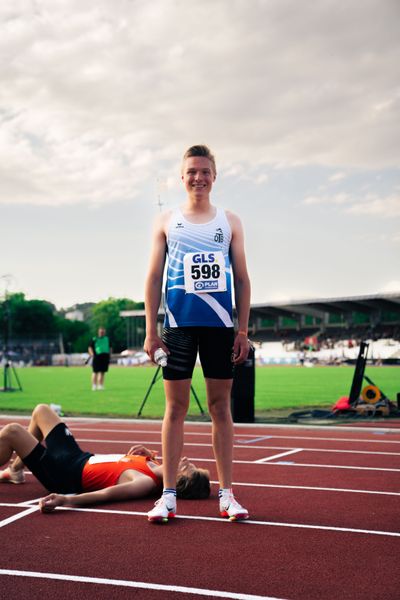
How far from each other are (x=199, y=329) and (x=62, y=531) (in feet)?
4.73

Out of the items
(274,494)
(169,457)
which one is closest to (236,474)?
(274,494)

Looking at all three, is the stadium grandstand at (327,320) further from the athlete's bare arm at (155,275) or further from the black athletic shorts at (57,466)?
the athlete's bare arm at (155,275)

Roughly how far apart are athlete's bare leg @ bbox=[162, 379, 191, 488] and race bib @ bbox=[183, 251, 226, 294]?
0.60 metres

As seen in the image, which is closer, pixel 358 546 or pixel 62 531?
pixel 358 546

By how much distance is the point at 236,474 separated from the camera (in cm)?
637

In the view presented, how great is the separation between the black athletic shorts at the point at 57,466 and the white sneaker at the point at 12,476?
905mm

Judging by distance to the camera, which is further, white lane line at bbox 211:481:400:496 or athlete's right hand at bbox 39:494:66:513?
white lane line at bbox 211:481:400:496

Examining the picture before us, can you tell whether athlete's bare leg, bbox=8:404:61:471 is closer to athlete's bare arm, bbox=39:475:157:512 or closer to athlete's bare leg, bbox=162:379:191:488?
athlete's bare arm, bbox=39:475:157:512

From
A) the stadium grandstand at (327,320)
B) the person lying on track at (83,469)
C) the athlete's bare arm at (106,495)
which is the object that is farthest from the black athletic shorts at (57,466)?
Answer: the stadium grandstand at (327,320)

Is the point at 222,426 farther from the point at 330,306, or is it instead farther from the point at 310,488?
the point at 330,306

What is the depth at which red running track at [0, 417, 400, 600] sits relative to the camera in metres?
3.12

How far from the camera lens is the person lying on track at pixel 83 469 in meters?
4.84

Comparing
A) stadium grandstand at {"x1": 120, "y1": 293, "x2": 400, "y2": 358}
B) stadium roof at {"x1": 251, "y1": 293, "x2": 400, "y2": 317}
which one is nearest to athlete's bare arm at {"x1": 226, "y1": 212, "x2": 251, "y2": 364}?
stadium grandstand at {"x1": 120, "y1": 293, "x2": 400, "y2": 358}

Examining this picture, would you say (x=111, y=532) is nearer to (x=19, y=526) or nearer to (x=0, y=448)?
(x=19, y=526)
